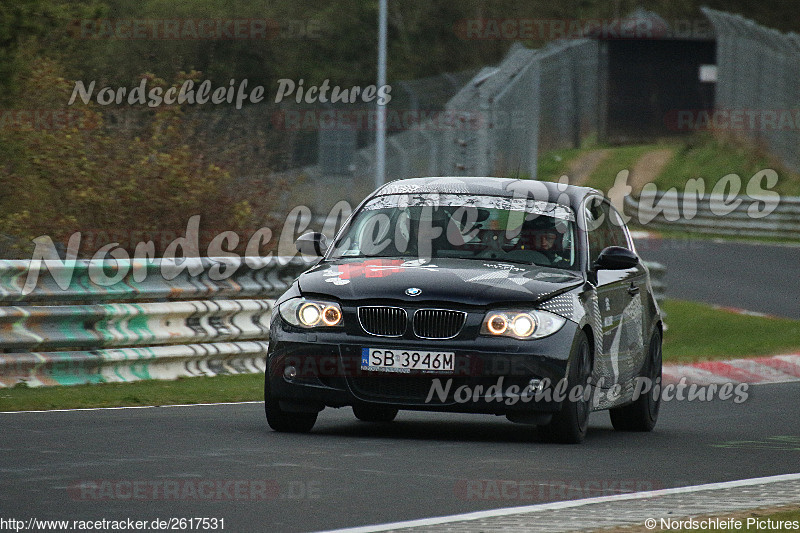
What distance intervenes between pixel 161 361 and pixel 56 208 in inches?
119

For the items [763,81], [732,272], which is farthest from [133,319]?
[763,81]

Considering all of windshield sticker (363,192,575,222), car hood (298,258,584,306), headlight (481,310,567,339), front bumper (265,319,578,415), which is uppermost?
windshield sticker (363,192,575,222)

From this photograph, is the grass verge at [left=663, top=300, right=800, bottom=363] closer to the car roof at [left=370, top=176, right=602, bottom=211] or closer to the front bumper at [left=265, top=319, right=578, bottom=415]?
the car roof at [left=370, top=176, right=602, bottom=211]

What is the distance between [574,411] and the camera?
9852mm

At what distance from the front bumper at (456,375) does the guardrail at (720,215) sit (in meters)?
29.4

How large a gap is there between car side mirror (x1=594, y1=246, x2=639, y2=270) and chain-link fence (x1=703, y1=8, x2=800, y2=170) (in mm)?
31415

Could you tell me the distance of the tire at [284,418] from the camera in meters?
10.1

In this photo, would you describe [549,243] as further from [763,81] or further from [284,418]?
[763,81]

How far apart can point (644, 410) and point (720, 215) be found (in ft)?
96.3

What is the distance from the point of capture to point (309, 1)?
6794 centimetres

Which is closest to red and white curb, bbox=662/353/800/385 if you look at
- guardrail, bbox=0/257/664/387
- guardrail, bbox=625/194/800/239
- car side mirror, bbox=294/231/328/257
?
guardrail, bbox=0/257/664/387

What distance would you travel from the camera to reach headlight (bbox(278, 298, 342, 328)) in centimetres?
977

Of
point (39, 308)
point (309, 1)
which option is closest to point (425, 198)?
point (39, 308)

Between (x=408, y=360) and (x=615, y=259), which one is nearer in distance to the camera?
(x=408, y=360)
